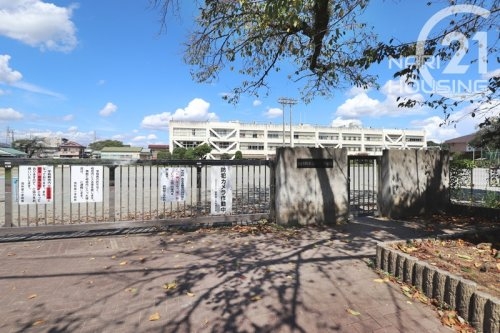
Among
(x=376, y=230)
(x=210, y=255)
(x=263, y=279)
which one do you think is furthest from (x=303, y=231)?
(x=263, y=279)

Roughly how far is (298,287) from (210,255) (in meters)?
1.73

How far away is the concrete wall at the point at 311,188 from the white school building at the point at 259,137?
9167 cm

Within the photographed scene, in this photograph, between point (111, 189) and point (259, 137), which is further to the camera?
point (259, 137)

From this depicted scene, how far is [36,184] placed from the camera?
6.22 meters

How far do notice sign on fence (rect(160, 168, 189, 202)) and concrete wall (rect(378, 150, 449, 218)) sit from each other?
16.0ft

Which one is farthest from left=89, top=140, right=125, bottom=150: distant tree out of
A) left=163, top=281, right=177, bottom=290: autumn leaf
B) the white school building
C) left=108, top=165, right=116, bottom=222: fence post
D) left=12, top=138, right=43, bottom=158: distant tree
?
left=163, top=281, right=177, bottom=290: autumn leaf

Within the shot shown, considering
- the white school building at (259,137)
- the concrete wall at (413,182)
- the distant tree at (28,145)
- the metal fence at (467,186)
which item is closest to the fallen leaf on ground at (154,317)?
the concrete wall at (413,182)

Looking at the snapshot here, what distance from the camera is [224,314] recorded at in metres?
3.49

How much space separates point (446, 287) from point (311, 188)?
412cm

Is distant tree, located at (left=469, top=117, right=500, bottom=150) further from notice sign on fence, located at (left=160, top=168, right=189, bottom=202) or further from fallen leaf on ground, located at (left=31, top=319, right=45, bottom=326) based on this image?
fallen leaf on ground, located at (left=31, top=319, right=45, bottom=326)

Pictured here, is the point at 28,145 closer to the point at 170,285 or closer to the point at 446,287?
the point at 170,285

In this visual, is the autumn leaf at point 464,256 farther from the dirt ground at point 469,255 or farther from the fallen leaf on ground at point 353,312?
the fallen leaf on ground at point 353,312

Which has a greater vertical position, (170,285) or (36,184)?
(36,184)

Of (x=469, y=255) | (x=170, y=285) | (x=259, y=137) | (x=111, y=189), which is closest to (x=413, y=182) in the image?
(x=469, y=255)
